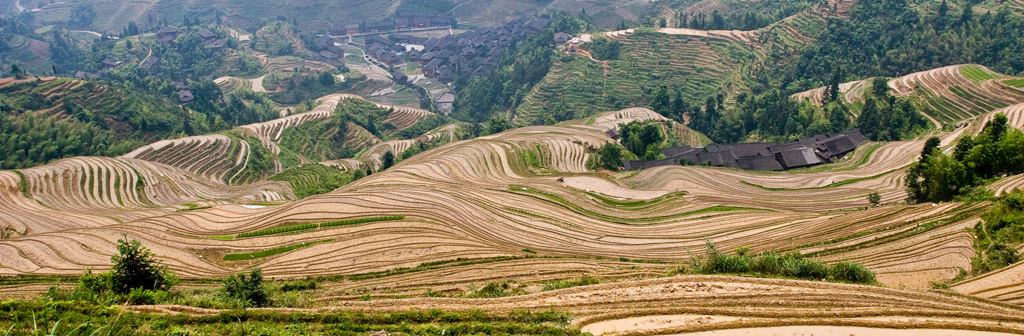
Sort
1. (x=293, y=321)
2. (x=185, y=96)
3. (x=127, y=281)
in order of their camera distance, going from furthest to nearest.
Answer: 1. (x=185, y=96)
2. (x=127, y=281)
3. (x=293, y=321)

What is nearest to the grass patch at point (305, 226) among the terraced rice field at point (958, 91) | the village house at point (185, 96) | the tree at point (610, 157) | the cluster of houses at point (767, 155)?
the tree at point (610, 157)

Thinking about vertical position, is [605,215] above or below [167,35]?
below

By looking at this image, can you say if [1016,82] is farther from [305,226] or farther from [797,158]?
[305,226]

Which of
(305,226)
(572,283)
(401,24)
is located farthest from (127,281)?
(401,24)

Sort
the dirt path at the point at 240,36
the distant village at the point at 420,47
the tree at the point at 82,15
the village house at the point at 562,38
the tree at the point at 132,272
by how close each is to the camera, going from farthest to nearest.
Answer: the tree at the point at 82,15 → the dirt path at the point at 240,36 → the distant village at the point at 420,47 → the village house at the point at 562,38 → the tree at the point at 132,272

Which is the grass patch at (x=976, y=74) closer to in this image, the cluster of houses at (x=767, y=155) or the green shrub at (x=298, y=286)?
the cluster of houses at (x=767, y=155)

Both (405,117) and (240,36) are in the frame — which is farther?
(240,36)

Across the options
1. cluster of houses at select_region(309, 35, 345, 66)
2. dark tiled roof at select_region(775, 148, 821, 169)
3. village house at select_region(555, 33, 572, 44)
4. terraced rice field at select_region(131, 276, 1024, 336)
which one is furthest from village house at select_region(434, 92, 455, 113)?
terraced rice field at select_region(131, 276, 1024, 336)

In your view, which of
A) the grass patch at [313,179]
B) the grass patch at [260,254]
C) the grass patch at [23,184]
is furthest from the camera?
the grass patch at [313,179]

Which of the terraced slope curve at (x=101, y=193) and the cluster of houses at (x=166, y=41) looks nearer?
the terraced slope curve at (x=101, y=193)
